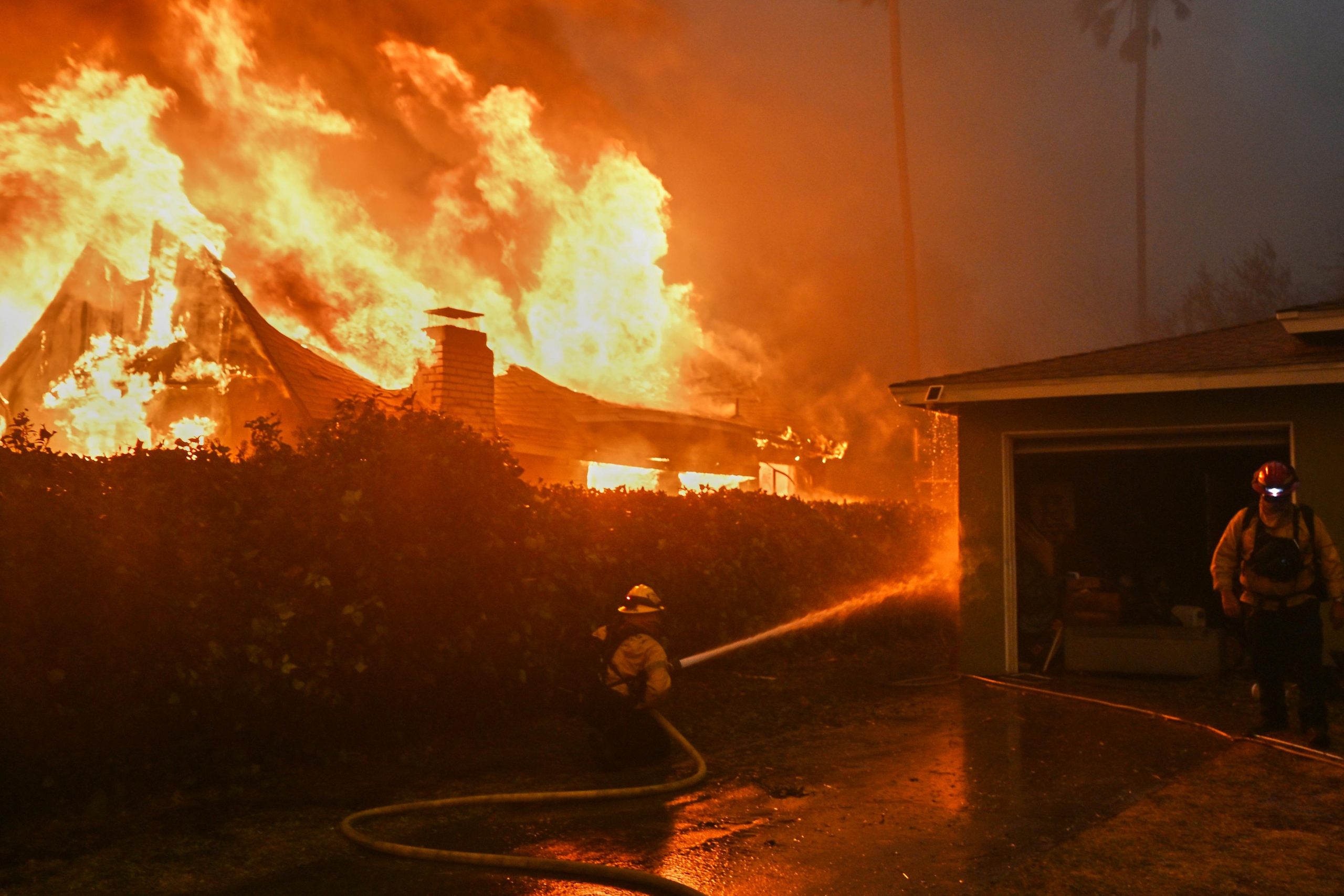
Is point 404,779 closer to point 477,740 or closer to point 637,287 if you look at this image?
point 477,740

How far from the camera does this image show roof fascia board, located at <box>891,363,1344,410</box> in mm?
9250

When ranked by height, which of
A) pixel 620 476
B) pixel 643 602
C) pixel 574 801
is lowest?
pixel 574 801

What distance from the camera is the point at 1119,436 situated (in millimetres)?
10688

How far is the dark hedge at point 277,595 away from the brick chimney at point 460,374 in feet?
20.8

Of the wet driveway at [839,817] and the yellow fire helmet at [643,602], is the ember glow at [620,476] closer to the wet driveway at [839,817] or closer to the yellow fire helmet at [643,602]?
the wet driveway at [839,817]

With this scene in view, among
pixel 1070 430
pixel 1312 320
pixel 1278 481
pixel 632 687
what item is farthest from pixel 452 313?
pixel 1278 481

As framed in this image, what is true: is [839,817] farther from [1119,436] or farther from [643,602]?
[1119,436]

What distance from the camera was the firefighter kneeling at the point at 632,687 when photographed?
6.72m

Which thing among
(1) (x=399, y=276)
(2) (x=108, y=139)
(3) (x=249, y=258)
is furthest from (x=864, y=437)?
(2) (x=108, y=139)

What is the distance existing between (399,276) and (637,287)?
703cm

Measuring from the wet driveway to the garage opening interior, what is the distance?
3650mm

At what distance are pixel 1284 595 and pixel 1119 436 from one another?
11.7 ft

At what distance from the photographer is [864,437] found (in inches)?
1578

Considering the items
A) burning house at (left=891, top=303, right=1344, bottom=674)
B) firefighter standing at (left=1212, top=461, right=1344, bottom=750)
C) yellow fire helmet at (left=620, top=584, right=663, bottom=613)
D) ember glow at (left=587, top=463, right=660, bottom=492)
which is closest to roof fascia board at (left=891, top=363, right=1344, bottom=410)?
burning house at (left=891, top=303, right=1344, bottom=674)
